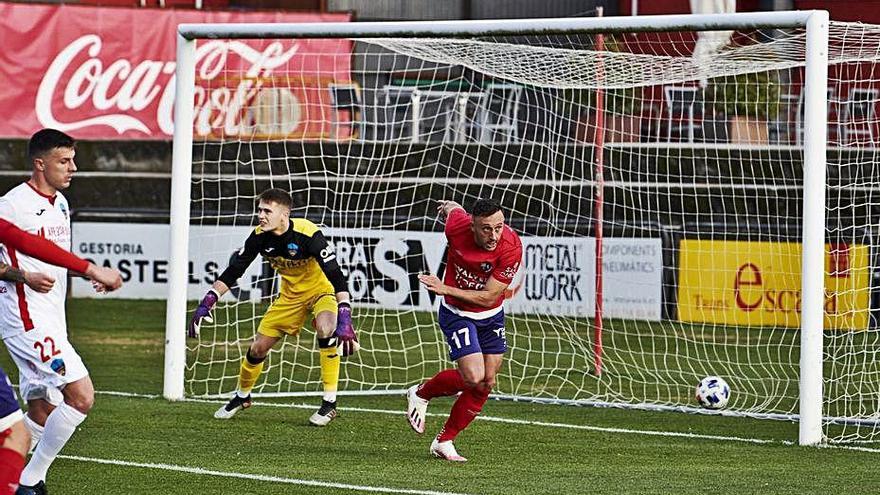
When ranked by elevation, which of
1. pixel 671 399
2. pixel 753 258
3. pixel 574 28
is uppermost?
pixel 574 28

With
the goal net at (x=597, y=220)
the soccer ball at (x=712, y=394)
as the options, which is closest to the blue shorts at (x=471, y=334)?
the soccer ball at (x=712, y=394)

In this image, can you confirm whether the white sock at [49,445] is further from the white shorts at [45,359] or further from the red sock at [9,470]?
the red sock at [9,470]

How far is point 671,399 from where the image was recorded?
13586 mm

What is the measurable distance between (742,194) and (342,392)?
7670mm

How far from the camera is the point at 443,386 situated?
10.3m

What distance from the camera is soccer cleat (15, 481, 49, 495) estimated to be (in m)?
8.05

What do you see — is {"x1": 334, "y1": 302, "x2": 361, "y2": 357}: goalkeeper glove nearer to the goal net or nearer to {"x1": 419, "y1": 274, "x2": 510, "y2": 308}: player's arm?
{"x1": 419, "y1": 274, "x2": 510, "y2": 308}: player's arm

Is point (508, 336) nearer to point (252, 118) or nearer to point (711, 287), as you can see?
point (711, 287)

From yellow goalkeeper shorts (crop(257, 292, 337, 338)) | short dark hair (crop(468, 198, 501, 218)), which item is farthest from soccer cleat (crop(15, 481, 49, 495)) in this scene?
yellow goalkeeper shorts (crop(257, 292, 337, 338))

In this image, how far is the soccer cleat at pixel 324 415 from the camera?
38.0 feet

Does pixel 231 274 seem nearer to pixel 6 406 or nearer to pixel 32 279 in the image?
pixel 32 279

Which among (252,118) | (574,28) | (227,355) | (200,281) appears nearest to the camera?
(574,28)

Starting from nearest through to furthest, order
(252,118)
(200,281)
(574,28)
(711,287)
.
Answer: (574,28) < (711,287) < (200,281) < (252,118)

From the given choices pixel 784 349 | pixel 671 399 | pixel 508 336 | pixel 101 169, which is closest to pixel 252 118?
pixel 101 169
